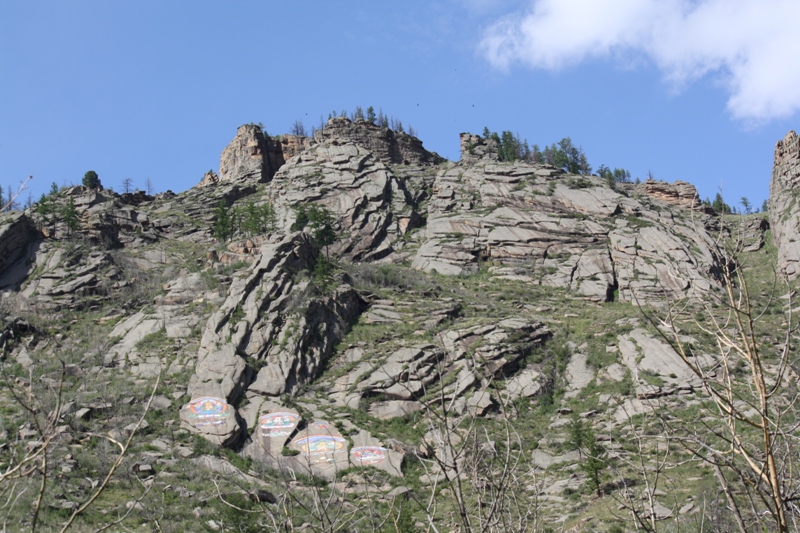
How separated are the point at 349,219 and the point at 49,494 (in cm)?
5512

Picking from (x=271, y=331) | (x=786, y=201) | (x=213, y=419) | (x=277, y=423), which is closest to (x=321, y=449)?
(x=277, y=423)

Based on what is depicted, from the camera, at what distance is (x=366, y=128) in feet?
353

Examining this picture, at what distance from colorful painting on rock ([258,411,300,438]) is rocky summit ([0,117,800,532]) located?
0.15m

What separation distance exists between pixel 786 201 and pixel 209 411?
7051cm

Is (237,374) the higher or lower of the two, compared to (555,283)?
lower

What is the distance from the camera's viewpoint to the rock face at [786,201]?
69250 millimetres

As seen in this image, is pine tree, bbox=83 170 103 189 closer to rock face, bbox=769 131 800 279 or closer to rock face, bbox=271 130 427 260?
rock face, bbox=271 130 427 260

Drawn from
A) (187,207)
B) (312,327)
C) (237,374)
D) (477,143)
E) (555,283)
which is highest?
(477,143)

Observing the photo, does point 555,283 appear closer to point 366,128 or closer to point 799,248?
point 799,248

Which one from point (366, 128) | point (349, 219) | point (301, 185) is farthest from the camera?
point (366, 128)

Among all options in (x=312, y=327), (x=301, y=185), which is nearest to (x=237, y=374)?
(x=312, y=327)

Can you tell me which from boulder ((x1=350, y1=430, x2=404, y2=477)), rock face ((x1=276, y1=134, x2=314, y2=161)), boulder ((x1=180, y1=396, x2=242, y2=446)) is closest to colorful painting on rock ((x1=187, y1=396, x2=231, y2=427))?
boulder ((x1=180, y1=396, x2=242, y2=446))

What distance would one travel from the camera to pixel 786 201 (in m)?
78.9

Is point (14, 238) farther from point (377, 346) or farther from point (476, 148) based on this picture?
point (476, 148)
